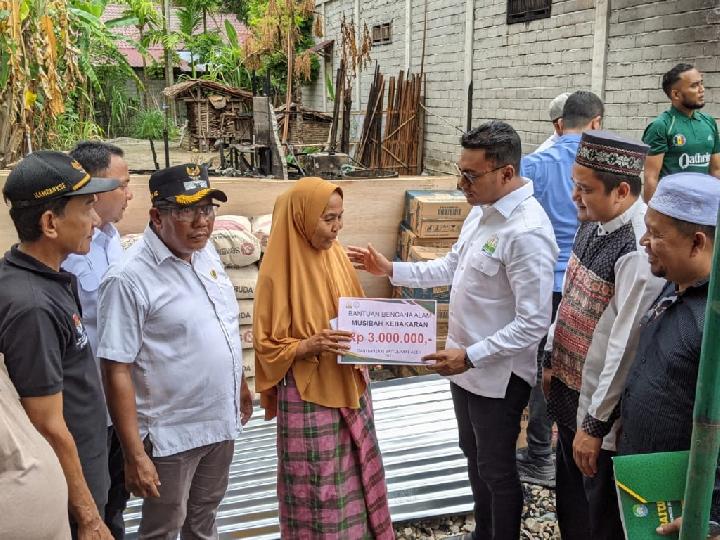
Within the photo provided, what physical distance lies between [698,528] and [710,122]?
4806 millimetres

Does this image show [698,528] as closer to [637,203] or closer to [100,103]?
[637,203]

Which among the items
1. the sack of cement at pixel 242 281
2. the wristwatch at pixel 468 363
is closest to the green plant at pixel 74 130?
the sack of cement at pixel 242 281

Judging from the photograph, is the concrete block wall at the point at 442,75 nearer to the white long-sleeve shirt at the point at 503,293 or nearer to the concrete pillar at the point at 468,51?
the concrete pillar at the point at 468,51

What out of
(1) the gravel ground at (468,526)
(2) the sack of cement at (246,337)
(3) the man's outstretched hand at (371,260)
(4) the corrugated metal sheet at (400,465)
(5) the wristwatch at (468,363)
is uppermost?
(3) the man's outstretched hand at (371,260)

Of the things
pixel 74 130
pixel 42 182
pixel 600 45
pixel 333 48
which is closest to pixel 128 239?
pixel 42 182

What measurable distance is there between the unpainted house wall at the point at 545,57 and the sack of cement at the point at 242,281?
4063mm

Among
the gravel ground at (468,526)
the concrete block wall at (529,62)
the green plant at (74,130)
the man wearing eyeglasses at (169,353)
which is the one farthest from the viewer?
the green plant at (74,130)

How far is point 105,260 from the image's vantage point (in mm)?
2898

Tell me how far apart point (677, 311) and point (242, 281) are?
3.38 m

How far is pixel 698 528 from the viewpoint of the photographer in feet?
3.29

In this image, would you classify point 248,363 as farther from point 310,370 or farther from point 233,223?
point 310,370

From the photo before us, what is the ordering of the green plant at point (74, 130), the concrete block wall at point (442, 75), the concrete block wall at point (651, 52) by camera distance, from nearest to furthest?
the concrete block wall at point (651, 52), the green plant at point (74, 130), the concrete block wall at point (442, 75)

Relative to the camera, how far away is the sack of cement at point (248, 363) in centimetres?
452

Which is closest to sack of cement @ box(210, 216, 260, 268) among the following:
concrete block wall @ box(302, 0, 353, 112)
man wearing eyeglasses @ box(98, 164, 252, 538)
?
man wearing eyeglasses @ box(98, 164, 252, 538)
